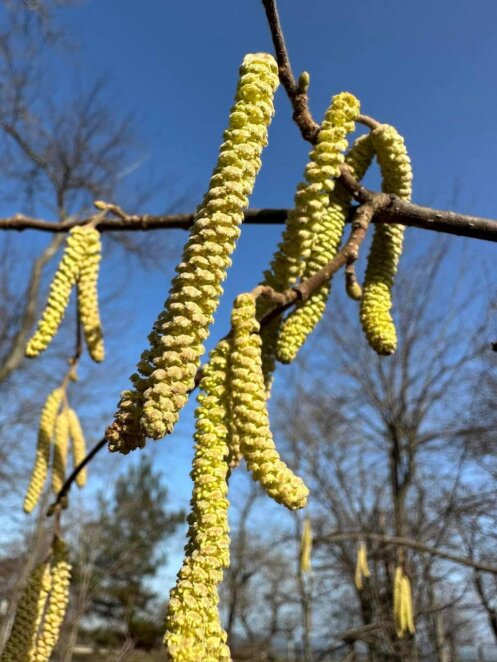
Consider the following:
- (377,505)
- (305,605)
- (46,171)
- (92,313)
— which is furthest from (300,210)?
(305,605)

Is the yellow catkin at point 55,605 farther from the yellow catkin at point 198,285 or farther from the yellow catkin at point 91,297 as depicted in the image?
the yellow catkin at point 198,285

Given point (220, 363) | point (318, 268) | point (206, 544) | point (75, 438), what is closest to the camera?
point (206, 544)

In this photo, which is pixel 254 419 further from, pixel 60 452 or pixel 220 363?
pixel 60 452

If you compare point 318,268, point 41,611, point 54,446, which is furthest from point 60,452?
Result: point 318,268

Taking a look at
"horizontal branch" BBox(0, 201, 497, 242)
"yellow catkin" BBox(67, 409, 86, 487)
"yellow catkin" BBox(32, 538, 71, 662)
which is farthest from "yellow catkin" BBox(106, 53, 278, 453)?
"yellow catkin" BBox(67, 409, 86, 487)

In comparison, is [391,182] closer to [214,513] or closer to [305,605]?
[214,513]

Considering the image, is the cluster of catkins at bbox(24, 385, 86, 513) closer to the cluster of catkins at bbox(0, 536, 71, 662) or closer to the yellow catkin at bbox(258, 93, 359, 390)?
the cluster of catkins at bbox(0, 536, 71, 662)
